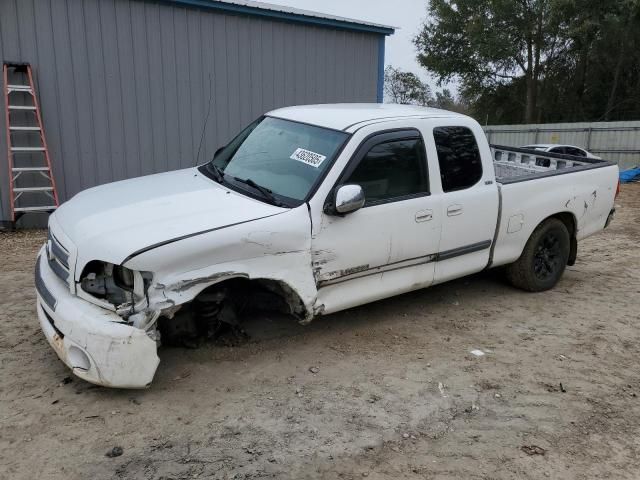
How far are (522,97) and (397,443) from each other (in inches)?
1380

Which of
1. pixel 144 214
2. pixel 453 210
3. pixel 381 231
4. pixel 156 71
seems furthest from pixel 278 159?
pixel 156 71

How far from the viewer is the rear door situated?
4.68 meters

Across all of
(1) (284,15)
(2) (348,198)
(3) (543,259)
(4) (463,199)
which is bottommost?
(3) (543,259)

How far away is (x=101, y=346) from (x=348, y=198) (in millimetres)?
1854

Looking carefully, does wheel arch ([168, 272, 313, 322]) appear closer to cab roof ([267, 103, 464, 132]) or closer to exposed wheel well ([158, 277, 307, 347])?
exposed wheel well ([158, 277, 307, 347])

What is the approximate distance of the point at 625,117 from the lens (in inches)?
1239

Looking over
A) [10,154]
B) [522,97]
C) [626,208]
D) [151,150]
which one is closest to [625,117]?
[522,97]

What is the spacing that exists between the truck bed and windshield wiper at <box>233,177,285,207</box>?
307 centimetres

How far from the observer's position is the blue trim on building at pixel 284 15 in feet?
28.9

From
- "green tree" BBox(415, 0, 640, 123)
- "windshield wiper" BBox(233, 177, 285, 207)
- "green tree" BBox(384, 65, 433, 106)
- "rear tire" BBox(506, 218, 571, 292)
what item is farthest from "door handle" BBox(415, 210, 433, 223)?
"green tree" BBox(384, 65, 433, 106)

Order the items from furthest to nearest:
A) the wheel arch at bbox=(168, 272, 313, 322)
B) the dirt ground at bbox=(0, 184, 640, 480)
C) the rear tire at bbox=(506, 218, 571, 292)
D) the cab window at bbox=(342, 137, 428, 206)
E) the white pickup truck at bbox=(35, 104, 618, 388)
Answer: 1. the rear tire at bbox=(506, 218, 571, 292)
2. the cab window at bbox=(342, 137, 428, 206)
3. the wheel arch at bbox=(168, 272, 313, 322)
4. the white pickup truck at bbox=(35, 104, 618, 388)
5. the dirt ground at bbox=(0, 184, 640, 480)

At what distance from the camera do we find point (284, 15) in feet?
31.4

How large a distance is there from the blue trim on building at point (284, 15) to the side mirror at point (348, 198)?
627 centimetres

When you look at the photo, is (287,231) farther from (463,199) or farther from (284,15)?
(284,15)
